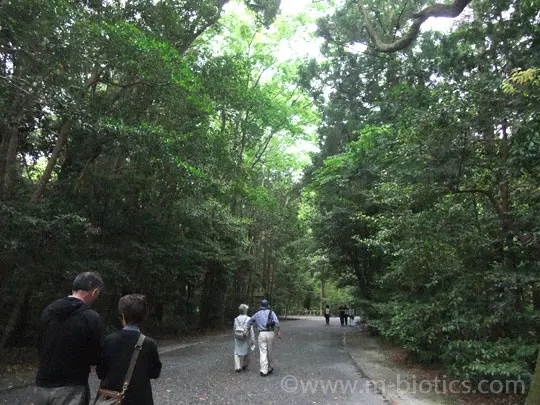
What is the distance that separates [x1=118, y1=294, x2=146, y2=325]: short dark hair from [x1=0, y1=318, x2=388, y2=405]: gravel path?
429 cm

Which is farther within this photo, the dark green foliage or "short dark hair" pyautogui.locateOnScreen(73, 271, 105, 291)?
the dark green foliage

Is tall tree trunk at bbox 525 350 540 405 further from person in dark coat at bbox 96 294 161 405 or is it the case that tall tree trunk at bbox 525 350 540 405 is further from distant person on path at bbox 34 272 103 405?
distant person on path at bbox 34 272 103 405

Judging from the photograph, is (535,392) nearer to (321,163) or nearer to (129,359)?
(129,359)

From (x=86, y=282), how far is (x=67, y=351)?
0.48m

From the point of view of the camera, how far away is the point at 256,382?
838 centimetres

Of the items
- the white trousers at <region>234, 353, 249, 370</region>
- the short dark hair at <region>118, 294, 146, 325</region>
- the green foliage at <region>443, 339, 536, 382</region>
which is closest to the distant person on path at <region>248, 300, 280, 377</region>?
the white trousers at <region>234, 353, 249, 370</region>

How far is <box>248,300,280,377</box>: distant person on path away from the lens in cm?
909

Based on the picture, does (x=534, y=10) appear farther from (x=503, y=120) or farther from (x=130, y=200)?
(x=130, y=200)

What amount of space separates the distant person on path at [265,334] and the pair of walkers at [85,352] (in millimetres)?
6405

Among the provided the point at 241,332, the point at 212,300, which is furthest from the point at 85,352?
the point at 212,300

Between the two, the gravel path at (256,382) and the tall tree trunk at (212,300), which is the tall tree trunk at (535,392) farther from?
the tall tree trunk at (212,300)

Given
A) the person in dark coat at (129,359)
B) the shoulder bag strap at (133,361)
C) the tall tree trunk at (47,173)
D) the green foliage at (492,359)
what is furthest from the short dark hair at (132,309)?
the tall tree trunk at (47,173)

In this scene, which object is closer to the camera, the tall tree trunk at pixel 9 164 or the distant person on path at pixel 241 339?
the tall tree trunk at pixel 9 164

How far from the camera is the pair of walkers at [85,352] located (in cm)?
280
